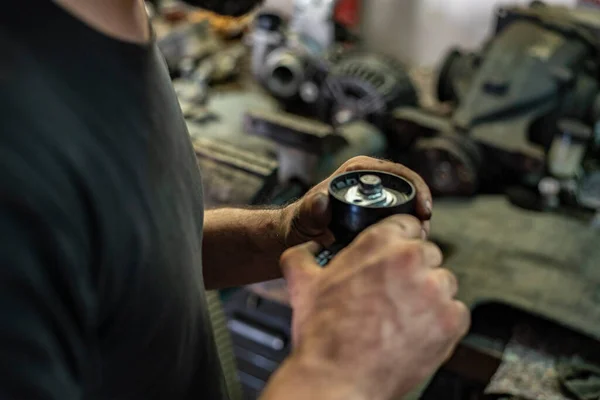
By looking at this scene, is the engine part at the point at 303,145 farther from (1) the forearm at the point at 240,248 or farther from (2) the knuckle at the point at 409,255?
(2) the knuckle at the point at 409,255

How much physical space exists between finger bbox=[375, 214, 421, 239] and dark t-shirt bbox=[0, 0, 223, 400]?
0.17 meters

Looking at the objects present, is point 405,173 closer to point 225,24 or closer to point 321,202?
point 321,202

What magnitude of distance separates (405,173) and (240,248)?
0.22 m

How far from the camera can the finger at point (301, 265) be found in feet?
1.89

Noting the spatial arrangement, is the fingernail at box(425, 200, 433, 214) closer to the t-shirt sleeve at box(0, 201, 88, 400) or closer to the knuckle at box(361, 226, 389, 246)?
the knuckle at box(361, 226, 389, 246)

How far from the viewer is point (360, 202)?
62 centimetres

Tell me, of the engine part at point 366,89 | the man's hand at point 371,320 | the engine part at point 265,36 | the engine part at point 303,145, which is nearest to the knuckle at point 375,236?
the man's hand at point 371,320

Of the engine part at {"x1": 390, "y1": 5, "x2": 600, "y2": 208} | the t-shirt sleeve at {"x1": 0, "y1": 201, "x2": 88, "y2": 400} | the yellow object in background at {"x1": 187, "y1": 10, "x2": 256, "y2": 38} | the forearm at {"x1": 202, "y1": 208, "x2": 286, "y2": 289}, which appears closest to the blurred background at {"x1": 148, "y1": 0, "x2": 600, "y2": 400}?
the engine part at {"x1": 390, "y1": 5, "x2": 600, "y2": 208}

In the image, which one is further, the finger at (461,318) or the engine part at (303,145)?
the engine part at (303,145)

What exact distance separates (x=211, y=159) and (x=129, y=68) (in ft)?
2.97

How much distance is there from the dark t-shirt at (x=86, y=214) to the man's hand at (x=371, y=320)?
0.12m

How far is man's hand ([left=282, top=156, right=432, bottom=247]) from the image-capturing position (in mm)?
640

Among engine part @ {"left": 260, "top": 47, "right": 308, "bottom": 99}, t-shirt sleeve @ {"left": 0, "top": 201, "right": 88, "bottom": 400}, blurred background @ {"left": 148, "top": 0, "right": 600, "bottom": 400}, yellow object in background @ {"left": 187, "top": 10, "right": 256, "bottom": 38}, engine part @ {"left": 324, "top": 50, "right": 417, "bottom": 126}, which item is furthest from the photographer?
yellow object in background @ {"left": 187, "top": 10, "right": 256, "bottom": 38}

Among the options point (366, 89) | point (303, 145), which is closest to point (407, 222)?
point (303, 145)
